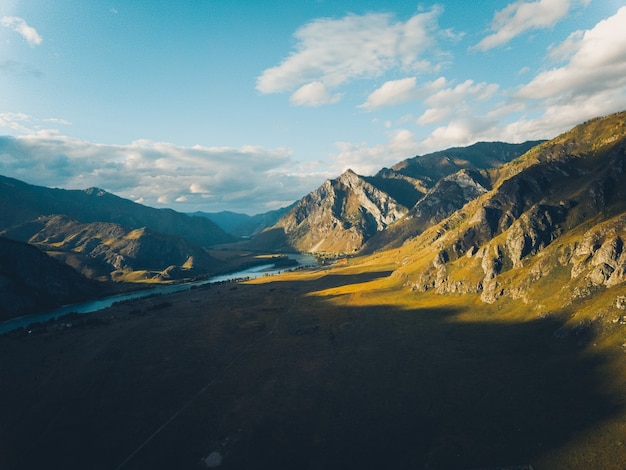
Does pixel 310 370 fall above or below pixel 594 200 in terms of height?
below

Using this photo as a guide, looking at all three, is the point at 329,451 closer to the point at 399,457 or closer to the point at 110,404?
the point at 399,457

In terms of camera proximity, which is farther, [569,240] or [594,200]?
[594,200]

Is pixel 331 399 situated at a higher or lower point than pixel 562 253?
lower

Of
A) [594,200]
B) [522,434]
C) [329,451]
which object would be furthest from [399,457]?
[594,200]

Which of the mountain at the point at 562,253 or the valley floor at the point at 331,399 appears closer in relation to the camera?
the valley floor at the point at 331,399

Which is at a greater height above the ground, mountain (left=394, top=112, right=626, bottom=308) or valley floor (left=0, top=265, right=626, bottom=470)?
mountain (left=394, top=112, right=626, bottom=308)

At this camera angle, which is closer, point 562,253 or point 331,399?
point 331,399

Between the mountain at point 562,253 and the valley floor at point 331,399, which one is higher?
the mountain at point 562,253

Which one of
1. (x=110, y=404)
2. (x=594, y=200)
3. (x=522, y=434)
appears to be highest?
(x=594, y=200)
